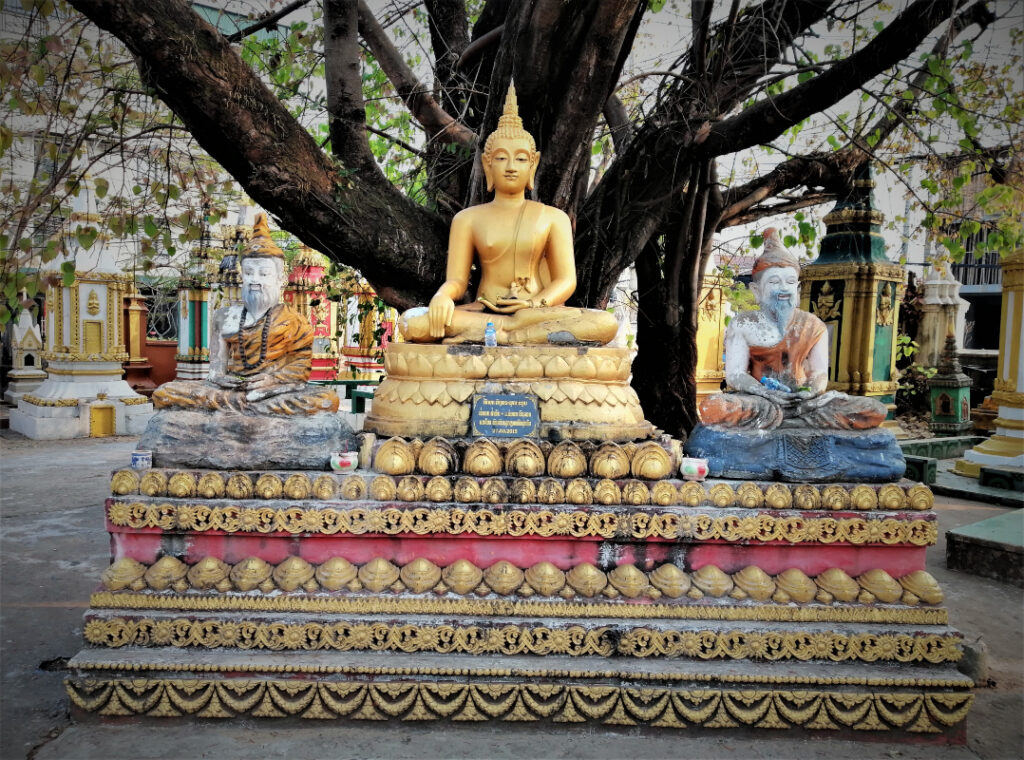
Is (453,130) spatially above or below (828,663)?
above

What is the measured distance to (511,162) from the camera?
182 inches

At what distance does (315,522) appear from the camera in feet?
11.3

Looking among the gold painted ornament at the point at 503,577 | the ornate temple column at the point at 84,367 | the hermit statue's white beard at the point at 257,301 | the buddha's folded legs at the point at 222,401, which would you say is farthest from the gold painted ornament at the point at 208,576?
the ornate temple column at the point at 84,367

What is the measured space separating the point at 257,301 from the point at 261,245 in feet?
1.12

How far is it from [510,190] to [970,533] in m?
4.81

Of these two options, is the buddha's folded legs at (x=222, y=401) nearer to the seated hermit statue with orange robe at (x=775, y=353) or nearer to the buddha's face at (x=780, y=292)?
the seated hermit statue with orange robe at (x=775, y=353)

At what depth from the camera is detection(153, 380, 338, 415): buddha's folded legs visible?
3.76 meters

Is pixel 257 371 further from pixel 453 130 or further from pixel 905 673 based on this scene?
pixel 905 673

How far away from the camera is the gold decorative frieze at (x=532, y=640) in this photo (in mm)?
3338

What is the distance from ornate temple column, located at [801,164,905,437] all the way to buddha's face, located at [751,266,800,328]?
250 inches

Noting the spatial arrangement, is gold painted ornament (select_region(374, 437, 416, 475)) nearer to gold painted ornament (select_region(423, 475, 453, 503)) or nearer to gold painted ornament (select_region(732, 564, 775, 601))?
gold painted ornament (select_region(423, 475, 453, 503))

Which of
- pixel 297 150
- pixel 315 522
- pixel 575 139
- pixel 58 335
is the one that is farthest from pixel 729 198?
pixel 58 335

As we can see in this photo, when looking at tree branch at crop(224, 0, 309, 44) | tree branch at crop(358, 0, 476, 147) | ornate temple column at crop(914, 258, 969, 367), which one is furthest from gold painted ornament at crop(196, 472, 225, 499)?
ornate temple column at crop(914, 258, 969, 367)

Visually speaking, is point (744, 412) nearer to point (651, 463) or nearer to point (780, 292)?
point (651, 463)
